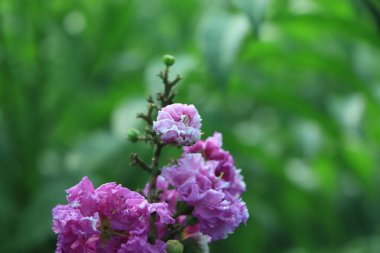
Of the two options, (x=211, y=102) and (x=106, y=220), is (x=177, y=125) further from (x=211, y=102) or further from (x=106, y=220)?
(x=211, y=102)

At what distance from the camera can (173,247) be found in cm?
84

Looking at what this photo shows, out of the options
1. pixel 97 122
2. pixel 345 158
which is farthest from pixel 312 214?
pixel 97 122

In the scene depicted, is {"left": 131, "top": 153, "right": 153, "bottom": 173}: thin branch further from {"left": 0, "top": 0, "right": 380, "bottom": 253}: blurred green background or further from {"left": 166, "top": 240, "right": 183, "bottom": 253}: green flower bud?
{"left": 0, "top": 0, "right": 380, "bottom": 253}: blurred green background

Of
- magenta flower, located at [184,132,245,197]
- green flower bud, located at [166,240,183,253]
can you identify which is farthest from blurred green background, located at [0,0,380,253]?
green flower bud, located at [166,240,183,253]

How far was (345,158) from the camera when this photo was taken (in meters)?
2.56

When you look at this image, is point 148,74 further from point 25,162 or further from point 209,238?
point 209,238

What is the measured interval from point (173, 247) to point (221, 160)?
6.3 inches

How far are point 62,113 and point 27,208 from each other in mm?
376

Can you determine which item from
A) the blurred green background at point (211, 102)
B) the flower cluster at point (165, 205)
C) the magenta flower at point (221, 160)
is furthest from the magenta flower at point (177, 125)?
the blurred green background at point (211, 102)

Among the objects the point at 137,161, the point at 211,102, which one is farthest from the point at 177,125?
the point at 211,102

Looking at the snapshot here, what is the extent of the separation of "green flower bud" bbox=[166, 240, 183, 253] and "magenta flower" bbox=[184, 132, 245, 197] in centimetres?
12

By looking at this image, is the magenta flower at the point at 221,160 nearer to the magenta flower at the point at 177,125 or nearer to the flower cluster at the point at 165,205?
the flower cluster at the point at 165,205

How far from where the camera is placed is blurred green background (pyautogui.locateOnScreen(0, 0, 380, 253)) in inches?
75.5

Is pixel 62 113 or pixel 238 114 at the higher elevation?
pixel 238 114
